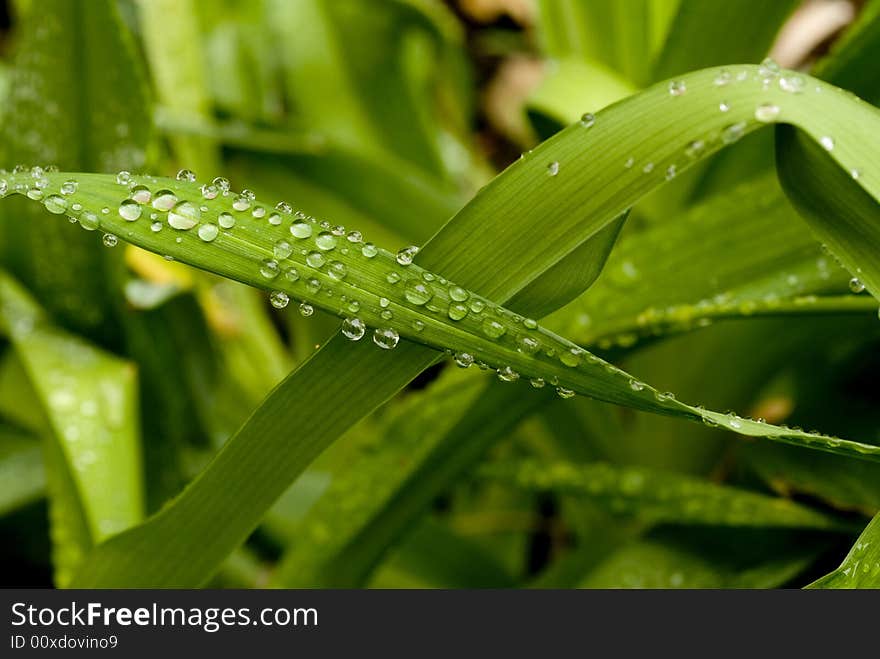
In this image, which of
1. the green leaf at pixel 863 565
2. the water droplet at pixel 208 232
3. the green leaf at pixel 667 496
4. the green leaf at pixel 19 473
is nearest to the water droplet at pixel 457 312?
the water droplet at pixel 208 232

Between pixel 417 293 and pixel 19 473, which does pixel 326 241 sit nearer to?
pixel 417 293

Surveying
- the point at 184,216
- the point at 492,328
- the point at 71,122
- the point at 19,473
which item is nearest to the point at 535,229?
the point at 492,328

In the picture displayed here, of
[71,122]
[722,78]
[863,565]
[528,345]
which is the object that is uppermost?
[71,122]

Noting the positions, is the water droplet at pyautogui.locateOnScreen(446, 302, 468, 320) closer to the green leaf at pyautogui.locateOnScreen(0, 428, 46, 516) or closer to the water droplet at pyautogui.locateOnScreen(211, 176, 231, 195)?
the water droplet at pyautogui.locateOnScreen(211, 176, 231, 195)

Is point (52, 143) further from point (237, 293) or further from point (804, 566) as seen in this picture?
point (804, 566)

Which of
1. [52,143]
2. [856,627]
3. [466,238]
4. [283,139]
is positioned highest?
[283,139]

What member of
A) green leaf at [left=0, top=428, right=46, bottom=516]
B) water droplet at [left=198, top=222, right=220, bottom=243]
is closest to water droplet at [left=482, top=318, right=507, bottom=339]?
water droplet at [left=198, top=222, right=220, bottom=243]

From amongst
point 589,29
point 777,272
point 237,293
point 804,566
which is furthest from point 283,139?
point 804,566
